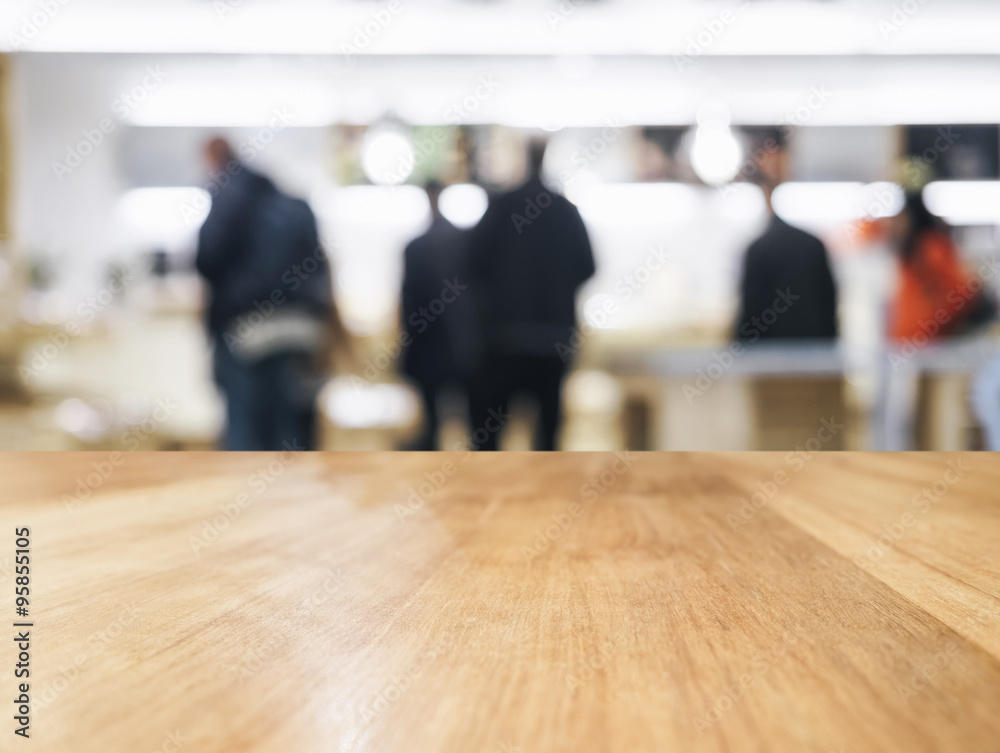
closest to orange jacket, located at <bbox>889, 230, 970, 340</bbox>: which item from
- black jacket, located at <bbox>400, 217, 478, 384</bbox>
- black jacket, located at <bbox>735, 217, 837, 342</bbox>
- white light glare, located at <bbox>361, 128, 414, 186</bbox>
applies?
black jacket, located at <bbox>735, 217, 837, 342</bbox>


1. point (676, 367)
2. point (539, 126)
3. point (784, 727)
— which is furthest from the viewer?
point (539, 126)

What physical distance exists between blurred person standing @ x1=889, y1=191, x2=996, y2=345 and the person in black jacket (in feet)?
2.15

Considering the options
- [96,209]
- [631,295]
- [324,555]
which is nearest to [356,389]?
[631,295]

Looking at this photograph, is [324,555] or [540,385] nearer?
[324,555]

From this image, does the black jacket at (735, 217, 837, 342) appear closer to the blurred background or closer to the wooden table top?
the blurred background

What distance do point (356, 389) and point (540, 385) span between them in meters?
1.93

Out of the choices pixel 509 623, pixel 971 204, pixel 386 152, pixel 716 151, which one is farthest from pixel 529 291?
pixel 971 204

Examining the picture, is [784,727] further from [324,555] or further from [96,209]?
[96,209]

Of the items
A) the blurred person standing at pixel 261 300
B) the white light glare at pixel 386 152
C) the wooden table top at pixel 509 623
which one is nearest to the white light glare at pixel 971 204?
the white light glare at pixel 386 152

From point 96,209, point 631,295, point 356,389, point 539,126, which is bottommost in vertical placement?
Answer: point 356,389

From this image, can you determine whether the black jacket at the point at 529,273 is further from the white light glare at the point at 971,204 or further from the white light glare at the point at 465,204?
the white light glare at the point at 971,204

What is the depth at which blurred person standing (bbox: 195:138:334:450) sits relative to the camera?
238 centimetres

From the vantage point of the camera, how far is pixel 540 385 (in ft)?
8.56

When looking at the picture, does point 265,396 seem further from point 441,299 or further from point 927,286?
point 927,286
